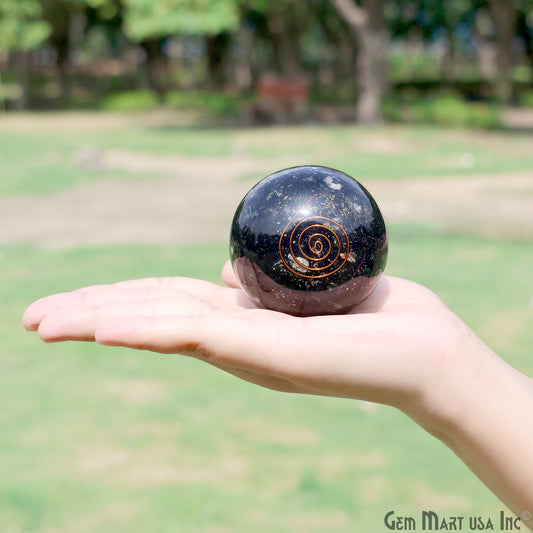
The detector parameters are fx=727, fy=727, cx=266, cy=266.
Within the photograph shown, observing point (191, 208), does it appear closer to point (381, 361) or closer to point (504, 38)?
point (381, 361)

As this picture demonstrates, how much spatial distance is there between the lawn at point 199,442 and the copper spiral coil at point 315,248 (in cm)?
184

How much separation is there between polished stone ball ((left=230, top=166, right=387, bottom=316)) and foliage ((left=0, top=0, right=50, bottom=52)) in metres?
30.0

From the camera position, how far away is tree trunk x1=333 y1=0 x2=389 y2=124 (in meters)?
28.8

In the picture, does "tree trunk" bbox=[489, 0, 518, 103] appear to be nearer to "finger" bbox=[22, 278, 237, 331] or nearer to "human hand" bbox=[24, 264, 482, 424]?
"finger" bbox=[22, 278, 237, 331]

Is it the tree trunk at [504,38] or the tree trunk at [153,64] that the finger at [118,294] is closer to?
the tree trunk at [504,38]

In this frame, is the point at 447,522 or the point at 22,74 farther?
the point at 22,74

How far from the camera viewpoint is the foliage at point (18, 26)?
30453mm

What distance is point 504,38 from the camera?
3525 centimetres

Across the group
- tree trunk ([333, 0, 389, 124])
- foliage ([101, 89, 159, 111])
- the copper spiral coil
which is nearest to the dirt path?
the copper spiral coil

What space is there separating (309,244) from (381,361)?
89 centimetres

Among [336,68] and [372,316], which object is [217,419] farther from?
[336,68]

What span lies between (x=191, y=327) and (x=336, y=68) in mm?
69957

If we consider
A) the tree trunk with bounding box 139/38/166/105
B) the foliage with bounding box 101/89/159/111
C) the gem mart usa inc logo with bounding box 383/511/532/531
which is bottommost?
the gem mart usa inc logo with bounding box 383/511/532/531

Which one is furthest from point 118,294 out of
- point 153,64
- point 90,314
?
point 153,64
